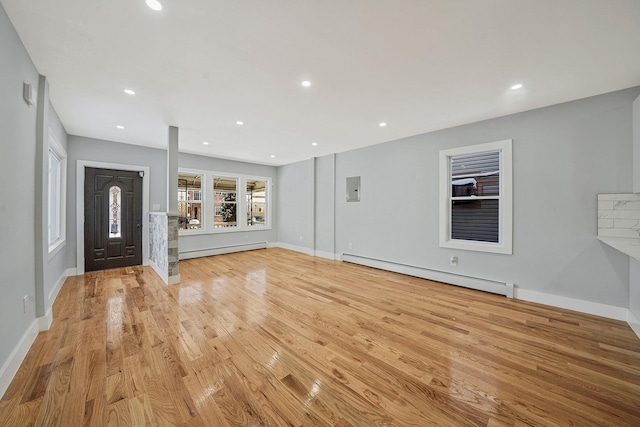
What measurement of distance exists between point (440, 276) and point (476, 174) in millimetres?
1761

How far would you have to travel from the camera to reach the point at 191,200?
6.11 meters

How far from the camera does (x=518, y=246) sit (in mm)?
3301

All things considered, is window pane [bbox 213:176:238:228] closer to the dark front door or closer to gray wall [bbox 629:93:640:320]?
the dark front door

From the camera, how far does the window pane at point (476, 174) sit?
12.1 ft

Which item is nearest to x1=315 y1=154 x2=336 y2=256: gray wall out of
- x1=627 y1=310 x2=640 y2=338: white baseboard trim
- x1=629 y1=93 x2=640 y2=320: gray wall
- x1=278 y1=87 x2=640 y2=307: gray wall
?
x1=278 y1=87 x2=640 y2=307: gray wall

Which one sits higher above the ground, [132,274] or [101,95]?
[101,95]

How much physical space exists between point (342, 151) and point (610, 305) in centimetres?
471

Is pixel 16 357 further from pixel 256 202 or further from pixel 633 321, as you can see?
pixel 256 202

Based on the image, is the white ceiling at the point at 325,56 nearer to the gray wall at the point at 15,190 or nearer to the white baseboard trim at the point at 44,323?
the gray wall at the point at 15,190

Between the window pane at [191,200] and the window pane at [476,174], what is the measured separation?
226 inches

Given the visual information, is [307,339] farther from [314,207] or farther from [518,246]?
[314,207]

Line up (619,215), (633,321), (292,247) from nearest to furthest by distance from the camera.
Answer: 1. (633,321)
2. (619,215)
3. (292,247)

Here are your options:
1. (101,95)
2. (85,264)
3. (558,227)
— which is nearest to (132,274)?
(85,264)

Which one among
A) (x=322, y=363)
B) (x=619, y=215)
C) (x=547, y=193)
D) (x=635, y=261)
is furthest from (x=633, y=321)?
(x=322, y=363)
